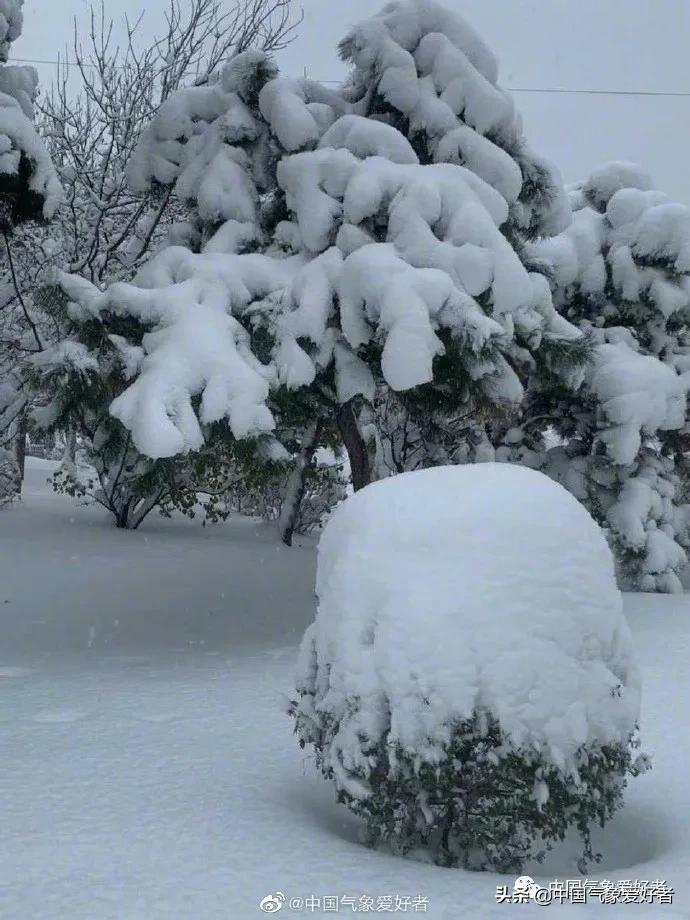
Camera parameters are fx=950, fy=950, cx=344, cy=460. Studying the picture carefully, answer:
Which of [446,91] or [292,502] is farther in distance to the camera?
[292,502]

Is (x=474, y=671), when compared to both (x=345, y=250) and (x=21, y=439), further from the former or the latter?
(x=21, y=439)

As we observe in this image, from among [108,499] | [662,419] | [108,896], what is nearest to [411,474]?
[108,896]

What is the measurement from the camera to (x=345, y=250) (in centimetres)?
655

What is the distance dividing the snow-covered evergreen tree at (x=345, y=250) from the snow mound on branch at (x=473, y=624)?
2.40 m

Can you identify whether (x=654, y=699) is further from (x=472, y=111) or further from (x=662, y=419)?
(x=662, y=419)

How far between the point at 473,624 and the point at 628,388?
7.83 m

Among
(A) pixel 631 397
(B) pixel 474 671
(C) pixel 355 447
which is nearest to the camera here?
(B) pixel 474 671

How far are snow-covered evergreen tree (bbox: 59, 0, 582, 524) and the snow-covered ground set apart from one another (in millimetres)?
1518

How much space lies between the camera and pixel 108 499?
12.1m

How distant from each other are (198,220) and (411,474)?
→ 5.02 meters

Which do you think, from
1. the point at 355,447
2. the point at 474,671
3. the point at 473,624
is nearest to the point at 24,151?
the point at 355,447

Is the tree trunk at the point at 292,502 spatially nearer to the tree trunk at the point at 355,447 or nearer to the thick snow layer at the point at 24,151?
the tree trunk at the point at 355,447

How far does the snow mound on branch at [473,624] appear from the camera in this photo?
2941mm

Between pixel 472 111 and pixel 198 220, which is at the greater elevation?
pixel 472 111
